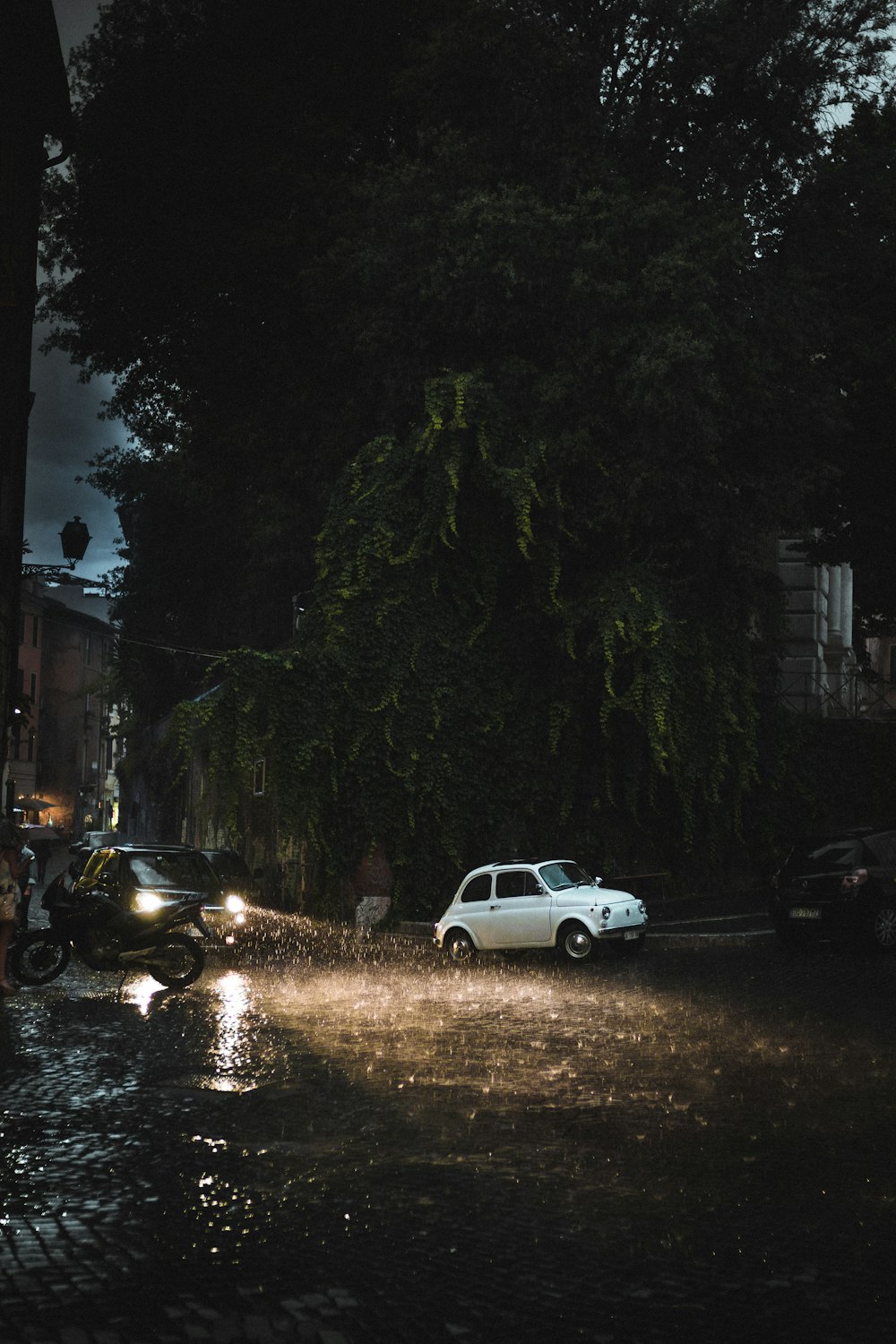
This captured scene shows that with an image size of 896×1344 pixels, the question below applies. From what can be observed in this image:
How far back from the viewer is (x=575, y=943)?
2141 centimetres

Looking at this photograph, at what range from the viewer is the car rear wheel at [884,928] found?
21.3 metres

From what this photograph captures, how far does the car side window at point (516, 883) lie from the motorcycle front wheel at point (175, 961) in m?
6.43

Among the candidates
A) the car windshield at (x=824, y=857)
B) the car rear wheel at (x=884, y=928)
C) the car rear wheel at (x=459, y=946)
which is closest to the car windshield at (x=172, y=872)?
the car rear wheel at (x=459, y=946)

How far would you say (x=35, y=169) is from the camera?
32719 mm

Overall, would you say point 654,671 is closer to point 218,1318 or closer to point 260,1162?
point 260,1162

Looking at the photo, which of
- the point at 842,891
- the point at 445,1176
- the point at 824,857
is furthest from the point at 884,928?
the point at 445,1176

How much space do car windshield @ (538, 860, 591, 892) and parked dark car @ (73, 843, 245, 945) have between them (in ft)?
15.3

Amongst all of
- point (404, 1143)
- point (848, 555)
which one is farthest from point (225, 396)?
point (404, 1143)

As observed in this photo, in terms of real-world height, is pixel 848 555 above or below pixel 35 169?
below

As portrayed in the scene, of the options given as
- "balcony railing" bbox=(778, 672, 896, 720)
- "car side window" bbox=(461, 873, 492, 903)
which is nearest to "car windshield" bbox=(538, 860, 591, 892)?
"car side window" bbox=(461, 873, 492, 903)

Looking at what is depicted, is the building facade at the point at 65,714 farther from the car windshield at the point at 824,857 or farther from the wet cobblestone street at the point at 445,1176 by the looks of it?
the wet cobblestone street at the point at 445,1176

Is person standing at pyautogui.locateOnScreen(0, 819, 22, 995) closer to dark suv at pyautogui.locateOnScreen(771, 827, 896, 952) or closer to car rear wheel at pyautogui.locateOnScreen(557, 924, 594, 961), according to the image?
car rear wheel at pyautogui.locateOnScreen(557, 924, 594, 961)

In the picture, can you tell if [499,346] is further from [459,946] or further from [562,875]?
[459,946]

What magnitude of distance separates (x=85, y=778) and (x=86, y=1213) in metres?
97.9
